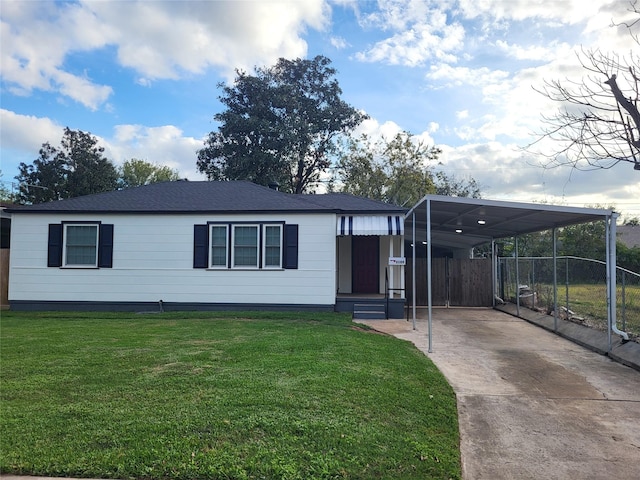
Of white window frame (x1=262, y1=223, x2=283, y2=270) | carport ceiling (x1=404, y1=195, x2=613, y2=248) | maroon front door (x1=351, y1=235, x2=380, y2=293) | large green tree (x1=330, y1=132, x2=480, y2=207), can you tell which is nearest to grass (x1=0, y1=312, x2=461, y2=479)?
carport ceiling (x1=404, y1=195, x2=613, y2=248)

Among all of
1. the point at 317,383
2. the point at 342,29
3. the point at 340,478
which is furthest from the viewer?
the point at 342,29

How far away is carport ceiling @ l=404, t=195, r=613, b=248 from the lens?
7941mm

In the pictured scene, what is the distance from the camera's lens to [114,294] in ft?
42.1

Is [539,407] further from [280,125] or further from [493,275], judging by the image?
[280,125]

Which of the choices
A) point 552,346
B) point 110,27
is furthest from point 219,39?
point 552,346

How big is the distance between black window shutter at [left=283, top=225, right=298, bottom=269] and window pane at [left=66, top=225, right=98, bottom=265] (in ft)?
18.2

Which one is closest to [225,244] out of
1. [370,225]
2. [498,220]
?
[370,225]

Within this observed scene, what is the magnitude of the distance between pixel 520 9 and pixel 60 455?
10442mm

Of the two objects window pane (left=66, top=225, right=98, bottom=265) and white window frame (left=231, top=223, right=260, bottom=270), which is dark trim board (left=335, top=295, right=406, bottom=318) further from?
window pane (left=66, top=225, right=98, bottom=265)

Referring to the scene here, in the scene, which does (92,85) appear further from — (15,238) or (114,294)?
(114,294)

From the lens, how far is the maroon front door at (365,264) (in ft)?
47.9

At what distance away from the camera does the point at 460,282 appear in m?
16.0

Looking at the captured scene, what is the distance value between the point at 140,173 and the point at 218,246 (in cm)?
3671

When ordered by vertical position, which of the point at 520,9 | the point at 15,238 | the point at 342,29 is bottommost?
the point at 15,238
